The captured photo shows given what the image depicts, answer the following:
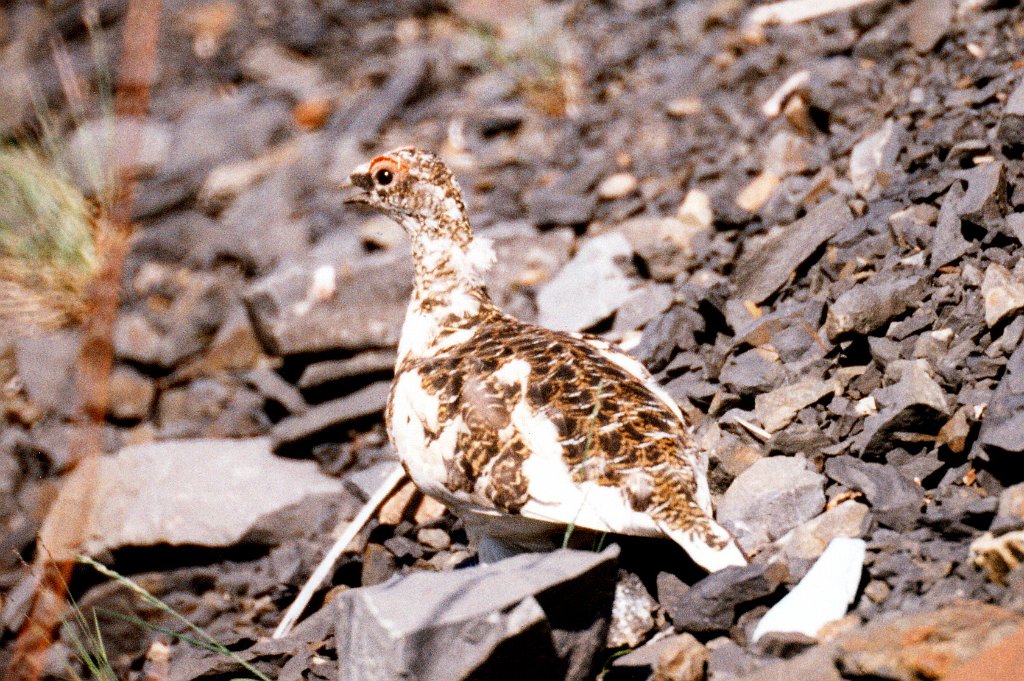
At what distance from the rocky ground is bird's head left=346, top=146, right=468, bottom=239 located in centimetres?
96

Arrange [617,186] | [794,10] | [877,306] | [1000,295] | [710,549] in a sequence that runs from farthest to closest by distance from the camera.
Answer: [794,10] → [617,186] → [877,306] → [1000,295] → [710,549]

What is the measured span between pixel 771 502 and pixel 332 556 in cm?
171

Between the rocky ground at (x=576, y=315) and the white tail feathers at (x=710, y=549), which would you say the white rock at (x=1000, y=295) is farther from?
the white tail feathers at (x=710, y=549)

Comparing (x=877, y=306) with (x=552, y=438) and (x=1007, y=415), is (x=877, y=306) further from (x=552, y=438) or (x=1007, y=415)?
(x=552, y=438)

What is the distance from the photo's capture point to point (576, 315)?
5.14 meters

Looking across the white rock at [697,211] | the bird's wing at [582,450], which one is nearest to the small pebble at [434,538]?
the bird's wing at [582,450]

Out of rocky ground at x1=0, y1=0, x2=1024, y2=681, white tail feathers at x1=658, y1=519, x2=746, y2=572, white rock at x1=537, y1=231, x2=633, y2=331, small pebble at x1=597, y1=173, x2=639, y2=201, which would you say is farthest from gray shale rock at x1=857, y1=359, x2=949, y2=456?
small pebble at x1=597, y1=173, x2=639, y2=201

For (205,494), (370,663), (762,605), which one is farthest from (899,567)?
(205,494)

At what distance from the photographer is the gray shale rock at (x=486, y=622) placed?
98.7 inches

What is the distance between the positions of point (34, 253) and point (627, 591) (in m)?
4.46

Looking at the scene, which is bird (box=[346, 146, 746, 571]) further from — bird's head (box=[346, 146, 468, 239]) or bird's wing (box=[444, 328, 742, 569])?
bird's head (box=[346, 146, 468, 239])

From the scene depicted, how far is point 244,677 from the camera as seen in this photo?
11.5ft

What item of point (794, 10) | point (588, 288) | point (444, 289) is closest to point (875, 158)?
point (588, 288)

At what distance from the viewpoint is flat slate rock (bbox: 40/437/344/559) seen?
15.9ft
